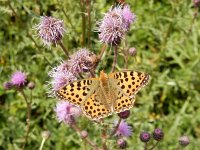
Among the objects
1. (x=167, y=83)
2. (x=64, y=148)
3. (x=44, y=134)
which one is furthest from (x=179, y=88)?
(x=44, y=134)

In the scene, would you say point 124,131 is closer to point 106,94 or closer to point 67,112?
point 67,112

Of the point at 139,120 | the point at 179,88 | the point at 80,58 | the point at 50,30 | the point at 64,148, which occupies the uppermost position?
the point at 50,30

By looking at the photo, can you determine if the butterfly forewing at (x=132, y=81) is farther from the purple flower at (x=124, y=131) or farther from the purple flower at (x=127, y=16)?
the purple flower at (x=124, y=131)

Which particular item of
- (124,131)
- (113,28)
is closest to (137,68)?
(124,131)

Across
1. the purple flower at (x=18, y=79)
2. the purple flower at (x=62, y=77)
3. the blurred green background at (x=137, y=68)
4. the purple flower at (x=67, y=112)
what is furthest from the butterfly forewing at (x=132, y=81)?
the blurred green background at (x=137, y=68)

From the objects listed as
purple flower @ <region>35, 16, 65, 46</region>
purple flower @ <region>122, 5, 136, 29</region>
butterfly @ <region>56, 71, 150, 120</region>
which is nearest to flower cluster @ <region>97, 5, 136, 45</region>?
purple flower @ <region>122, 5, 136, 29</region>

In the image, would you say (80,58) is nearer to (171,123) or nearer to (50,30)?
(50,30)
